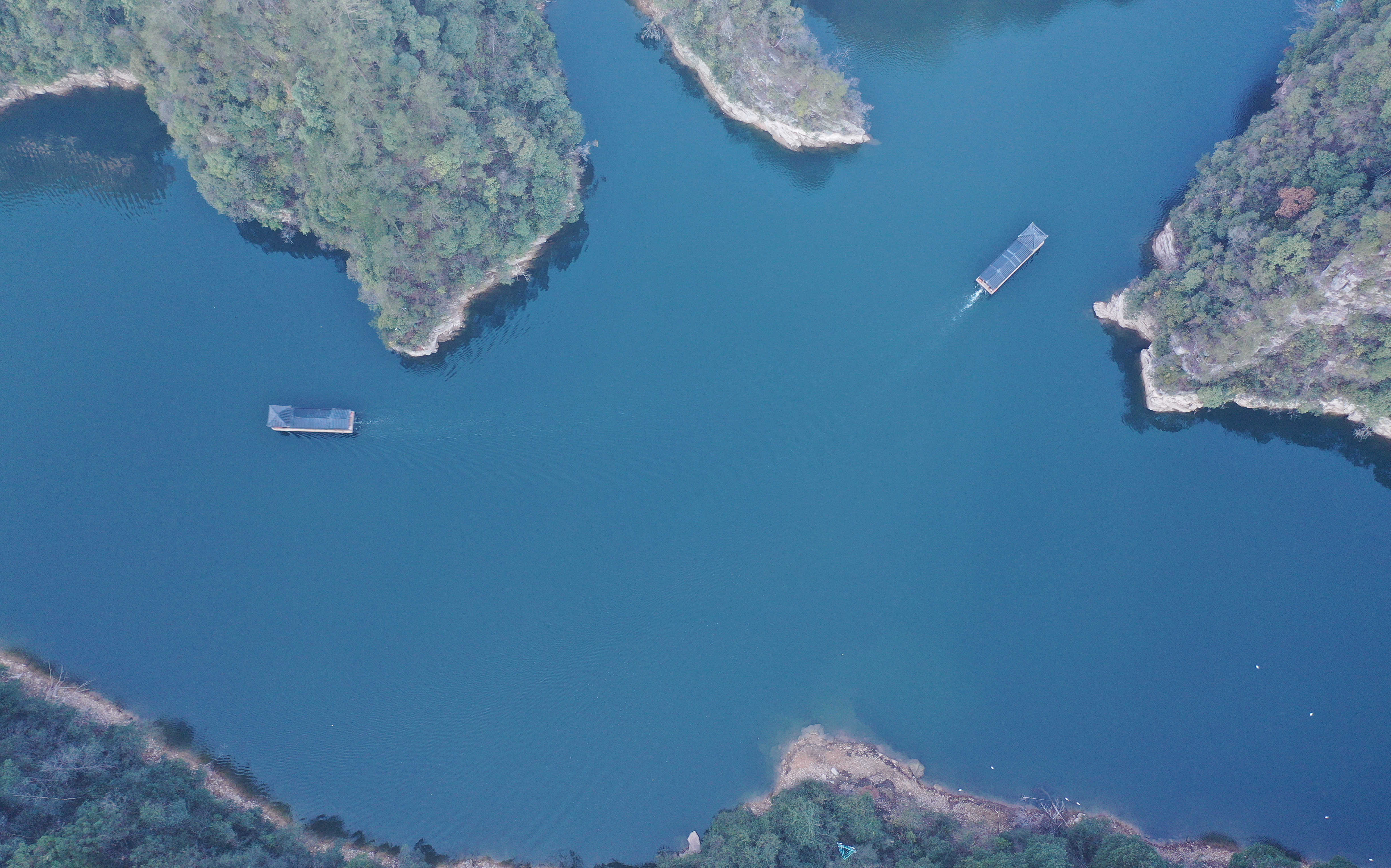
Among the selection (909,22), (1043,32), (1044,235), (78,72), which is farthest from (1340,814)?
(78,72)

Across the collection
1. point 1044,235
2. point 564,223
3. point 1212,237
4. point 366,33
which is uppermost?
point 1212,237

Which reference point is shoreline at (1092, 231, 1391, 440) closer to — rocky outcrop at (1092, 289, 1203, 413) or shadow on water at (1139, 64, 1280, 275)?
rocky outcrop at (1092, 289, 1203, 413)

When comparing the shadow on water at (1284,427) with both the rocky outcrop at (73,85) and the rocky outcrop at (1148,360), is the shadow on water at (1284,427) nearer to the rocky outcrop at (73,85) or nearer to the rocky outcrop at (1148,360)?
the rocky outcrop at (1148,360)

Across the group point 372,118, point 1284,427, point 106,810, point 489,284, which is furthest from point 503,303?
point 1284,427

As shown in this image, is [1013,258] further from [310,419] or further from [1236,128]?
[310,419]

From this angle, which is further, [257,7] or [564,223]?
[564,223]

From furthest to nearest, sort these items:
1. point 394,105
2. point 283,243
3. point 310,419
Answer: point 283,243
point 310,419
point 394,105

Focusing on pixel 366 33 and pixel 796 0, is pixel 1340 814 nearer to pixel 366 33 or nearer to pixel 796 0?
pixel 796 0
